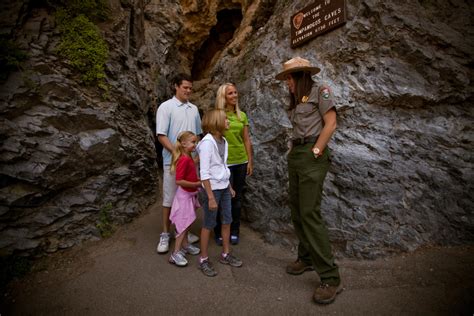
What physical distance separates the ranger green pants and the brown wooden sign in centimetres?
267

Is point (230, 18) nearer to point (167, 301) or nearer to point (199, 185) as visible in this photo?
point (199, 185)

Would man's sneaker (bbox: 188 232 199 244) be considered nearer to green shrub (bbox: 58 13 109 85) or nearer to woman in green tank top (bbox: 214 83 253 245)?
woman in green tank top (bbox: 214 83 253 245)

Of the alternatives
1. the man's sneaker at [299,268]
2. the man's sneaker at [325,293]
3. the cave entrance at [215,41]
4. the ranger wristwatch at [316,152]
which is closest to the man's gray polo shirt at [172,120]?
the ranger wristwatch at [316,152]

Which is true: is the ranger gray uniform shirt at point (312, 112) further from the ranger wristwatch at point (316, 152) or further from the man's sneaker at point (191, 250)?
the man's sneaker at point (191, 250)

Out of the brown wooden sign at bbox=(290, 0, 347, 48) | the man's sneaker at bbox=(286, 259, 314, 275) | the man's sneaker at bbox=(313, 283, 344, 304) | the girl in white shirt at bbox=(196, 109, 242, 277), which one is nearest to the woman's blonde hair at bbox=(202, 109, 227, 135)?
the girl in white shirt at bbox=(196, 109, 242, 277)

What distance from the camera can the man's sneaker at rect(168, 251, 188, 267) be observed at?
3.71 meters

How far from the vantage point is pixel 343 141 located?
4254 mm

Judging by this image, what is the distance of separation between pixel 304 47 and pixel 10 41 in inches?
189

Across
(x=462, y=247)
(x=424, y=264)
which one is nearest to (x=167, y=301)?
(x=424, y=264)

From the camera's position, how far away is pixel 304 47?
5039 millimetres

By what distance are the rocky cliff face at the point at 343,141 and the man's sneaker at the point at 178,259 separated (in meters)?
1.59

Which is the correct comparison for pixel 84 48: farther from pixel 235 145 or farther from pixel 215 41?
pixel 215 41

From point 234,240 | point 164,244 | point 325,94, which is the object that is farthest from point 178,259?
point 325,94

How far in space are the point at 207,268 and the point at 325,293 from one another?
4.88 ft
